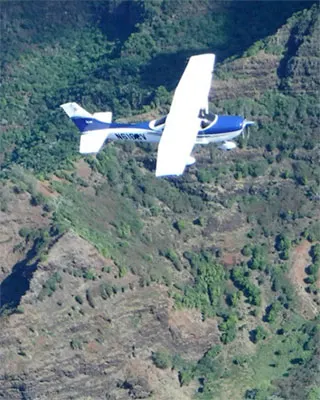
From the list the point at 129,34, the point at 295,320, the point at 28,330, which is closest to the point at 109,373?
the point at 28,330

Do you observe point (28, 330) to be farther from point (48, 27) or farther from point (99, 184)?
point (48, 27)

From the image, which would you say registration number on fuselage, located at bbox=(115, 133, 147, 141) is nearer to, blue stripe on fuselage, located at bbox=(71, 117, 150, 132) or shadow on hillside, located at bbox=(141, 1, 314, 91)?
blue stripe on fuselage, located at bbox=(71, 117, 150, 132)

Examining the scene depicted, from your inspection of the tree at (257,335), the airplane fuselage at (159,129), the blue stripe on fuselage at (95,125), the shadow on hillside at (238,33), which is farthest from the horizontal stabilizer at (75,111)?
the shadow on hillside at (238,33)

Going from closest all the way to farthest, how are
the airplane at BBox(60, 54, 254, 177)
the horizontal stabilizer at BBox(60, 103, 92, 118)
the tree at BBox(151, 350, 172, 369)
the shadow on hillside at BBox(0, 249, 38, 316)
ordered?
the airplane at BBox(60, 54, 254, 177)
the shadow on hillside at BBox(0, 249, 38, 316)
the tree at BBox(151, 350, 172, 369)
the horizontal stabilizer at BBox(60, 103, 92, 118)

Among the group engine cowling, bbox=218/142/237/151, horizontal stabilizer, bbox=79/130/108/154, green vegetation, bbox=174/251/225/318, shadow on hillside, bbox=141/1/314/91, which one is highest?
engine cowling, bbox=218/142/237/151

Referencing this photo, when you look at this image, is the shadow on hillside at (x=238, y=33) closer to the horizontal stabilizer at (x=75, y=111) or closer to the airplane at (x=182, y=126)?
the horizontal stabilizer at (x=75, y=111)

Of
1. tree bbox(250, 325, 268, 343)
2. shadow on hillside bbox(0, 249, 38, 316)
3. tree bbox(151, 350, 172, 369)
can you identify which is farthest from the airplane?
tree bbox(151, 350, 172, 369)

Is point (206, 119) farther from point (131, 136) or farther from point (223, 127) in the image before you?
point (131, 136)
